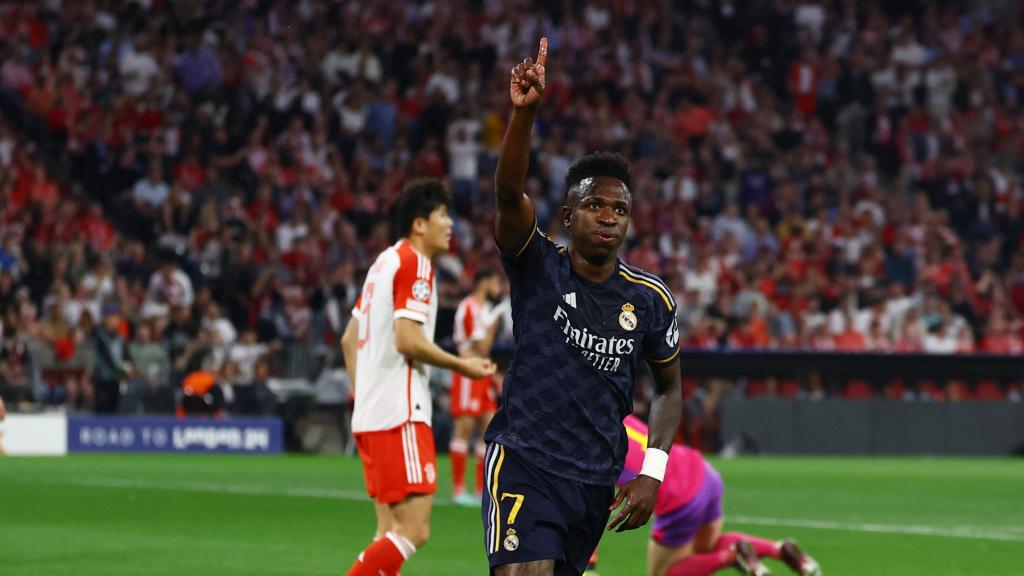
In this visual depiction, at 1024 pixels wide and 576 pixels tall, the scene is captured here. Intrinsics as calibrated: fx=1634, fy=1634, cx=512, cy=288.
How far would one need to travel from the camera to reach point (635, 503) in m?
5.31

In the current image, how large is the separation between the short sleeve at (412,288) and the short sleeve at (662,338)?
2.11 m

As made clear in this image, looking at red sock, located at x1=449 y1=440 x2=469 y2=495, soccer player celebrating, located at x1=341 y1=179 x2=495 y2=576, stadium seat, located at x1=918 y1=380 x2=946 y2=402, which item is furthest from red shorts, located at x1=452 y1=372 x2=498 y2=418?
stadium seat, located at x1=918 y1=380 x2=946 y2=402

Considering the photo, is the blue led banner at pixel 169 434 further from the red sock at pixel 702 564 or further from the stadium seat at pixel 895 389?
the red sock at pixel 702 564

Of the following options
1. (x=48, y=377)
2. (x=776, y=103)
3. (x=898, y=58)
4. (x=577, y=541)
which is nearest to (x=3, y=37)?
(x=48, y=377)

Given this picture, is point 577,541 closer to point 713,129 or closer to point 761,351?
point 761,351

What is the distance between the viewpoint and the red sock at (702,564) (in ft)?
27.7

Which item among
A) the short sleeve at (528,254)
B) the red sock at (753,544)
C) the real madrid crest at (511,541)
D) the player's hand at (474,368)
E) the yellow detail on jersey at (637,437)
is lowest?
the red sock at (753,544)

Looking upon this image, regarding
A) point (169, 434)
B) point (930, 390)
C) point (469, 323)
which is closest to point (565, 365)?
point (469, 323)

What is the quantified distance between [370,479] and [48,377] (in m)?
14.4

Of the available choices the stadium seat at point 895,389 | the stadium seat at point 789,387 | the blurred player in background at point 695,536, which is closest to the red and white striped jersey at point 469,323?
the blurred player in background at point 695,536

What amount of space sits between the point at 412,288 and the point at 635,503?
256cm

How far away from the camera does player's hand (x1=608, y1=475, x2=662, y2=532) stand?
5.29m

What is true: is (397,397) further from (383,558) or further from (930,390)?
(930,390)

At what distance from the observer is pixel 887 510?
46.2ft
